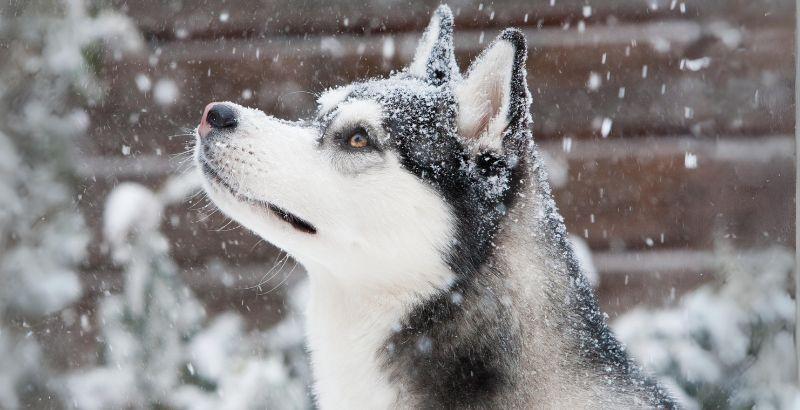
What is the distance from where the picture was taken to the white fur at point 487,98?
1354 millimetres

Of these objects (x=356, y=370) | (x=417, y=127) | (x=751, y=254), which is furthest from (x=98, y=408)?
(x=751, y=254)

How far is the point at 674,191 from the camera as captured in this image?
248cm

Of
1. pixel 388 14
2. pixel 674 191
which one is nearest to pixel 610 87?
pixel 674 191

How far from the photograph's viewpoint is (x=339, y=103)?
5.13ft

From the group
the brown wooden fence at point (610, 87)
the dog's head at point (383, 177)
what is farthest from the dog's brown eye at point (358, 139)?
the brown wooden fence at point (610, 87)

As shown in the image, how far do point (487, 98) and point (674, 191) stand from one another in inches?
52.0

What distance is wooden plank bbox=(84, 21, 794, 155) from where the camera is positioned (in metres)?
2.42

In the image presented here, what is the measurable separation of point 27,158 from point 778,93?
2656mm

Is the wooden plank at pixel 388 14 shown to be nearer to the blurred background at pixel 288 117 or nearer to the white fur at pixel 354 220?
the blurred background at pixel 288 117

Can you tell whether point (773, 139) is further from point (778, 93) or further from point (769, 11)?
point (769, 11)

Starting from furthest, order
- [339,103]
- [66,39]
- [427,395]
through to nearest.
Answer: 1. [66,39]
2. [339,103]
3. [427,395]

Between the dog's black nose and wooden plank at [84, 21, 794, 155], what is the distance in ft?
3.65

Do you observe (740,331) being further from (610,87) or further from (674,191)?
(610,87)

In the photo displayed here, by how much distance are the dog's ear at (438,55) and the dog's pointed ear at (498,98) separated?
14 cm
